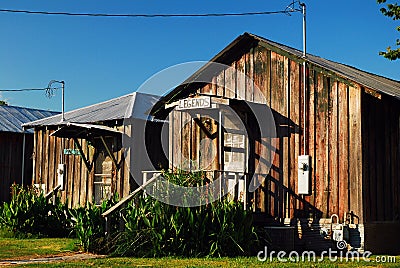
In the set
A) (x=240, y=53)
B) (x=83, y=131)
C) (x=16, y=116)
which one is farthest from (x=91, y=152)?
(x=16, y=116)

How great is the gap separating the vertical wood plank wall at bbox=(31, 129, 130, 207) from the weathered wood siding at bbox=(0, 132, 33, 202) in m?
3.42

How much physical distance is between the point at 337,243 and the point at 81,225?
19.2 ft

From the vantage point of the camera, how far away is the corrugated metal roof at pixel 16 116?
90.5ft

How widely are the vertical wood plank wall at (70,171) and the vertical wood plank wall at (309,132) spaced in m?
5.20

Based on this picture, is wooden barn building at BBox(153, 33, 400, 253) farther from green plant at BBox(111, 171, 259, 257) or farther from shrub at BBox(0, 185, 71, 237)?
shrub at BBox(0, 185, 71, 237)

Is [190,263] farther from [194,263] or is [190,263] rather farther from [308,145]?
[308,145]

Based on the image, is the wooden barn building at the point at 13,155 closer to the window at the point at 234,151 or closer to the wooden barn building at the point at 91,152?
the wooden barn building at the point at 91,152

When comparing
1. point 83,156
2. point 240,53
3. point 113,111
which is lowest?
point 83,156

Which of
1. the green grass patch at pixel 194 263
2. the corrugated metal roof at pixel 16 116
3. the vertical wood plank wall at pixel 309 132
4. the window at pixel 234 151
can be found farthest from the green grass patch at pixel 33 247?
the corrugated metal roof at pixel 16 116

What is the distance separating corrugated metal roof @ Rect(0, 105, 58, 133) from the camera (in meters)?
27.6

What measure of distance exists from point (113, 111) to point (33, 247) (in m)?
6.91

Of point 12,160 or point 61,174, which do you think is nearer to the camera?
point 61,174

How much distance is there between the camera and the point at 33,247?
15.6 metres

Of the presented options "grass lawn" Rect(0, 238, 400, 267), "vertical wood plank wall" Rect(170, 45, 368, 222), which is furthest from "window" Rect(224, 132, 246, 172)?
"grass lawn" Rect(0, 238, 400, 267)
